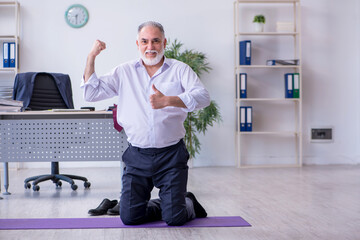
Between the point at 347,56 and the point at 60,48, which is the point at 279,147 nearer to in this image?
the point at 347,56

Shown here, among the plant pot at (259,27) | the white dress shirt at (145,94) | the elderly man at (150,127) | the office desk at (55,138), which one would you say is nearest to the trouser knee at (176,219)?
the elderly man at (150,127)

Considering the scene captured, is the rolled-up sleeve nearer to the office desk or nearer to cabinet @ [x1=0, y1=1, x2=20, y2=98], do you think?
the office desk

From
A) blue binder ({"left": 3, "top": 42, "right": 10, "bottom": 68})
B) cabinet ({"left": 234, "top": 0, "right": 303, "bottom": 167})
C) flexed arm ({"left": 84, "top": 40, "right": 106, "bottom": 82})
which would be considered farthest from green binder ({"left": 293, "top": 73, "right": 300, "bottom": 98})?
flexed arm ({"left": 84, "top": 40, "right": 106, "bottom": 82})

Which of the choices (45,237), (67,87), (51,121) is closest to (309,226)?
(45,237)

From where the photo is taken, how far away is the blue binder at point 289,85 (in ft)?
19.4

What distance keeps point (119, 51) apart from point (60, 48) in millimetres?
767

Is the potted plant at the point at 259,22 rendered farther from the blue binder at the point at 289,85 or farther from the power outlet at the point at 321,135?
the power outlet at the point at 321,135

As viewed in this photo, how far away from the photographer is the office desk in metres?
3.67

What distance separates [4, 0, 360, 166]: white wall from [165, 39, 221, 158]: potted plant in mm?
295

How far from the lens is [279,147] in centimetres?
626

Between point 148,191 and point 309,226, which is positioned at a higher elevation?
point 148,191

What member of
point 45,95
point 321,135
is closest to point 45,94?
point 45,95

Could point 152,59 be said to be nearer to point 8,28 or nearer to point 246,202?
point 246,202

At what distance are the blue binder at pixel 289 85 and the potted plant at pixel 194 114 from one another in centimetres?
93
